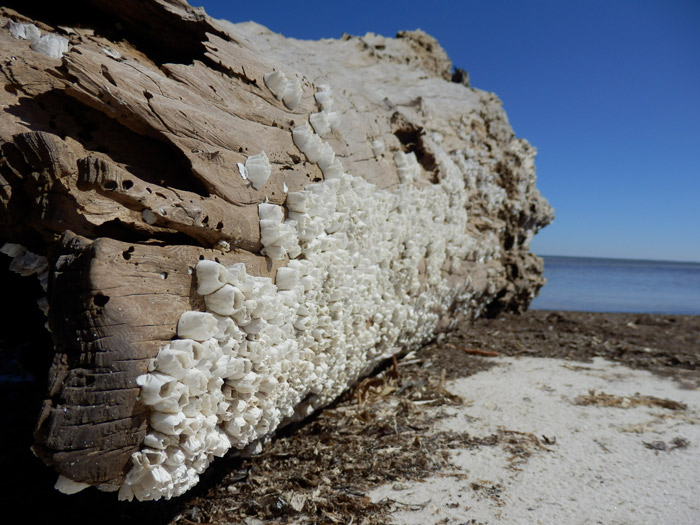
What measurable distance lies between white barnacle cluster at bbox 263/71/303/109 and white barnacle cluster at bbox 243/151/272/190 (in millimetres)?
561

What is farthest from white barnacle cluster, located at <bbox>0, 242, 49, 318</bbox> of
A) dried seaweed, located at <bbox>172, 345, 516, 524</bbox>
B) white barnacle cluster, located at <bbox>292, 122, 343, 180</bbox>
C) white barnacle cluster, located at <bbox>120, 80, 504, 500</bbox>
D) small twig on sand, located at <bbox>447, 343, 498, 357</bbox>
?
small twig on sand, located at <bbox>447, 343, 498, 357</bbox>

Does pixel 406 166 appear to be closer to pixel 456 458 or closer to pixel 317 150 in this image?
pixel 317 150

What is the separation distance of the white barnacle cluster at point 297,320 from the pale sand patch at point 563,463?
2.52 feet

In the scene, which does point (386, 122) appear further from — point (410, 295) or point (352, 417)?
point (352, 417)

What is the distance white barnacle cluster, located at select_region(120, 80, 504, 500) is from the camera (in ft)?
6.45

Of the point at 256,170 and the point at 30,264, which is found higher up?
the point at 256,170

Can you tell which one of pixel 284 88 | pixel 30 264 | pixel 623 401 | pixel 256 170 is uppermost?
pixel 284 88

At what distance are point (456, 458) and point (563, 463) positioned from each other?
0.61 m

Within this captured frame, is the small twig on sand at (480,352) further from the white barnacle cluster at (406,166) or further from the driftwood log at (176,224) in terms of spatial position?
the white barnacle cluster at (406,166)

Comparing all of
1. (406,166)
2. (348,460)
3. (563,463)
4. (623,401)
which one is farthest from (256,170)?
(623,401)

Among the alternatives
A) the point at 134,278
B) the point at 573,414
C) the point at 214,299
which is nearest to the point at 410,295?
the point at 573,414

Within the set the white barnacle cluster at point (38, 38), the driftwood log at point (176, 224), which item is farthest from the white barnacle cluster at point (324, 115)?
the white barnacle cluster at point (38, 38)

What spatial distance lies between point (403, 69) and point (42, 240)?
4.81 m

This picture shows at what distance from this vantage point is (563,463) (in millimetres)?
2797
